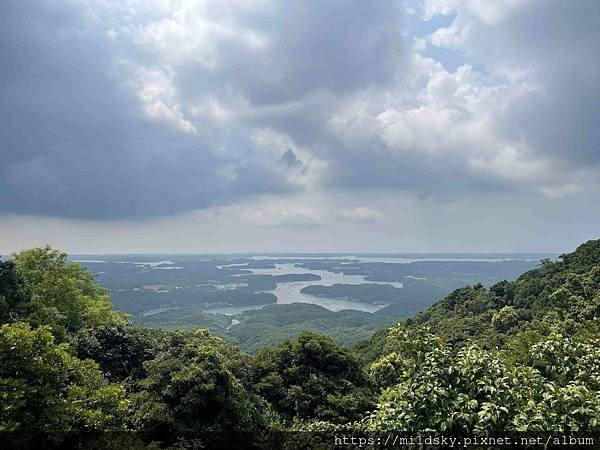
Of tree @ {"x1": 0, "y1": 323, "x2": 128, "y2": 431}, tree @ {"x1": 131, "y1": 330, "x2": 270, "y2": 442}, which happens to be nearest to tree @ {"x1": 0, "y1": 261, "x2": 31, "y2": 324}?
tree @ {"x1": 0, "y1": 323, "x2": 128, "y2": 431}

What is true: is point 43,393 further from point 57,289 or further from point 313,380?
point 57,289

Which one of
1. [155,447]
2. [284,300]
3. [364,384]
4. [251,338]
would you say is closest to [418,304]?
[284,300]

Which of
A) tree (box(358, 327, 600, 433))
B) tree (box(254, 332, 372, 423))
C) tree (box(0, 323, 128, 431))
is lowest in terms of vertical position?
tree (box(254, 332, 372, 423))

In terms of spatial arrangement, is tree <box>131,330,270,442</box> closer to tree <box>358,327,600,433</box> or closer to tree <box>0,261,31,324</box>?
tree <box>0,261,31,324</box>

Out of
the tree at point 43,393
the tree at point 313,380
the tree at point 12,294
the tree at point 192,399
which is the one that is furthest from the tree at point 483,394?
the tree at point 12,294

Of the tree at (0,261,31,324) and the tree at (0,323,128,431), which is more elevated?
the tree at (0,261,31,324)

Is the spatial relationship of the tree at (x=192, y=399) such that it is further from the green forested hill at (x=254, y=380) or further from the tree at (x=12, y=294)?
the tree at (x=12, y=294)

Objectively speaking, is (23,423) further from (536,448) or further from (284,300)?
(284,300)

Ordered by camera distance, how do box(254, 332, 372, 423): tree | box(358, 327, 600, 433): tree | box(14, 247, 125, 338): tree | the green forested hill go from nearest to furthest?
box(358, 327, 600, 433): tree
the green forested hill
box(254, 332, 372, 423): tree
box(14, 247, 125, 338): tree

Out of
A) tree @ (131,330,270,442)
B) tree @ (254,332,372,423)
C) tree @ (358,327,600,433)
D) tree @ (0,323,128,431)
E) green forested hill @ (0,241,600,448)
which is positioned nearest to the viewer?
tree @ (358,327,600,433)
